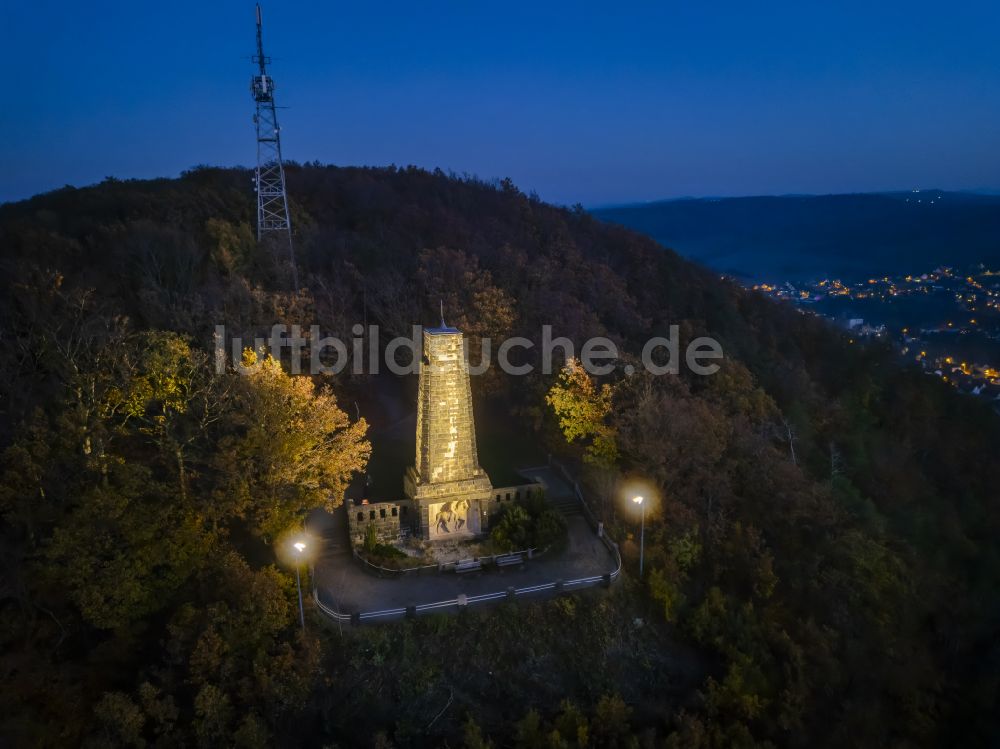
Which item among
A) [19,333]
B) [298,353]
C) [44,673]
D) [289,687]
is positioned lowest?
[289,687]

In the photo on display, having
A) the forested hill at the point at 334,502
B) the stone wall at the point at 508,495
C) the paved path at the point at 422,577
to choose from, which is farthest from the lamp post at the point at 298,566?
the stone wall at the point at 508,495

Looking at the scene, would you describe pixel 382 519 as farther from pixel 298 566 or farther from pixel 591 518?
pixel 591 518

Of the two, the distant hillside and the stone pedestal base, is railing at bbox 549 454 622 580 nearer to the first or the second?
the stone pedestal base

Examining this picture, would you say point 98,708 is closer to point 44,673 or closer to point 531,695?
point 44,673

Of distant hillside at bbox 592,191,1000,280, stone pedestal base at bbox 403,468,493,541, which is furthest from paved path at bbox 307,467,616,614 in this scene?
distant hillside at bbox 592,191,1000,280

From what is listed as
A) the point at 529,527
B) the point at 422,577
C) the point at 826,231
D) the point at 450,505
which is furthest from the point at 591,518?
the point at 826,231

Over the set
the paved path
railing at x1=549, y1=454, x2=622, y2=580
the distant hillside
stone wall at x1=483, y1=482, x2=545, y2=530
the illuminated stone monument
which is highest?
the distant hillside

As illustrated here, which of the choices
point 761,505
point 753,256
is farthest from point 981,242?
point 761,505
